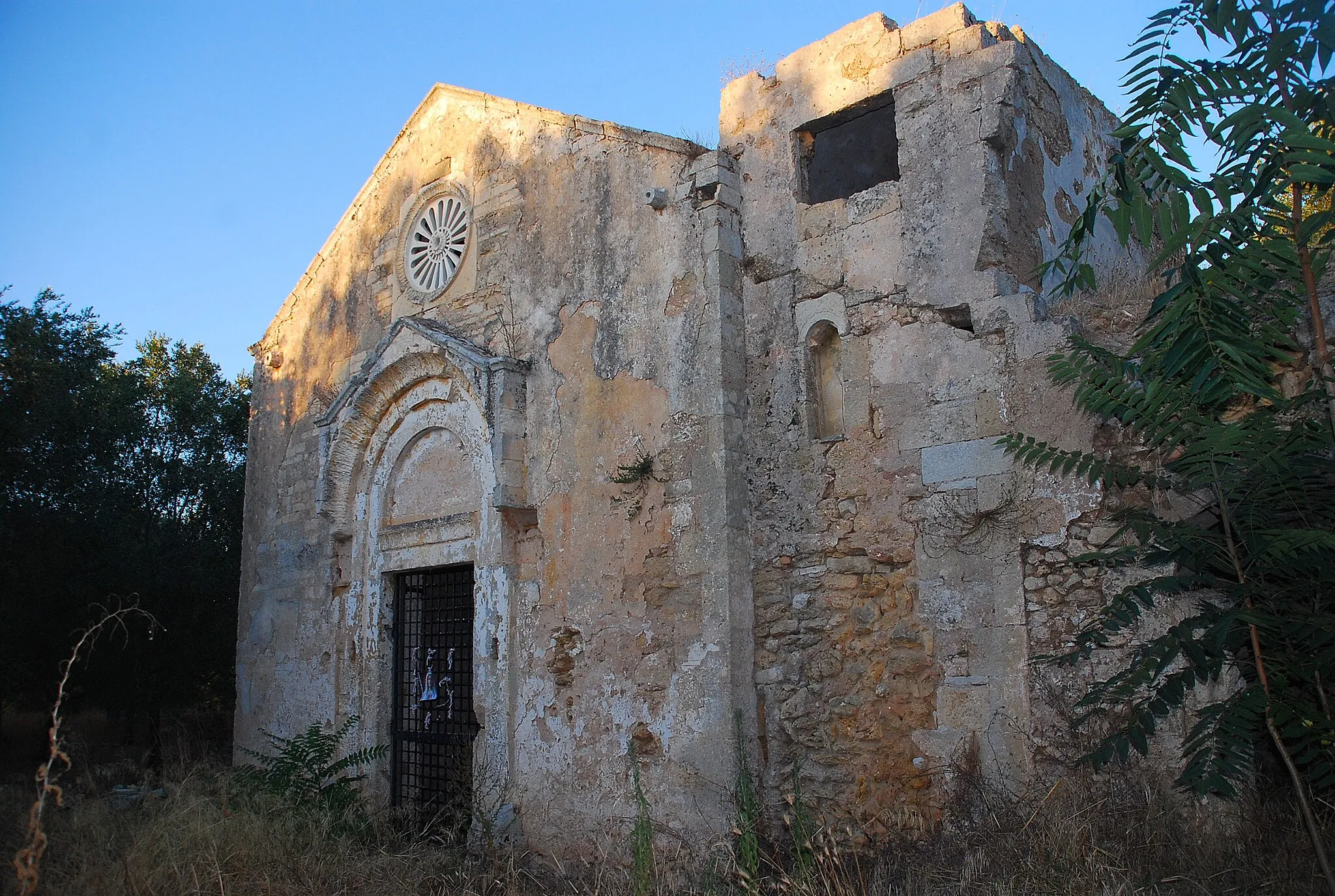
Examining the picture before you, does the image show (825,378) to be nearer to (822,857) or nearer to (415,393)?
(822,857)

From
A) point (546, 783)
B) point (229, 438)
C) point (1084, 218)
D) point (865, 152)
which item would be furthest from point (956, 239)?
point (229, 438)

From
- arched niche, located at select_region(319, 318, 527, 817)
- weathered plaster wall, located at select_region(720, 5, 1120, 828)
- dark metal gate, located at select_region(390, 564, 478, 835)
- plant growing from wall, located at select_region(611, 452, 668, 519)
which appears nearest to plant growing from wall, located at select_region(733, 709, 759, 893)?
weathered plaster wall, located at select_region(720, 5, 1120, 828)

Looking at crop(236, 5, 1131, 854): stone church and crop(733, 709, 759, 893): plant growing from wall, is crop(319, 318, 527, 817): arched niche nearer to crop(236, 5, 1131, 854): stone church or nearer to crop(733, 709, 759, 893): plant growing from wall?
crop(236, 5, 1131, 854): stone church

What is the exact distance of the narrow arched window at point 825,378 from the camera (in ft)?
22.3

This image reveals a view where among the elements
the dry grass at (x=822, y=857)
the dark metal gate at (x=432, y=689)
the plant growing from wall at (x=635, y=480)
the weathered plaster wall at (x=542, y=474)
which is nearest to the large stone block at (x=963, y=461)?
the weathered plaster wall at (x=542, y=474)

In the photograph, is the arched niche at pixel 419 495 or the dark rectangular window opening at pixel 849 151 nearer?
the dark rectangular window opening at pixel 849 151

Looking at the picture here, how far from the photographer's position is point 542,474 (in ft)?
26.2

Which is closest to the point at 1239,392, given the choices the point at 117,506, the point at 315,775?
the point at 315,775

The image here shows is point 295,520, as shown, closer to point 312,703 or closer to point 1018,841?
point 312,703

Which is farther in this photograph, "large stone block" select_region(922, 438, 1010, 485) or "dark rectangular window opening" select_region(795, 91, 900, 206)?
"dark rectangular window opening" select_region(795, 91, 900, 206)

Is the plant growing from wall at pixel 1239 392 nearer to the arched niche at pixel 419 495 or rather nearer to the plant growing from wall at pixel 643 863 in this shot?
the plant growing from wall at pixel 643 863

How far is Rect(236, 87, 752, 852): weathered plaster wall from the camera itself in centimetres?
692

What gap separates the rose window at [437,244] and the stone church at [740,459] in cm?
7

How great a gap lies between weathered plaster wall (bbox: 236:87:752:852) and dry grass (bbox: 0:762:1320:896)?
878 millimetres
